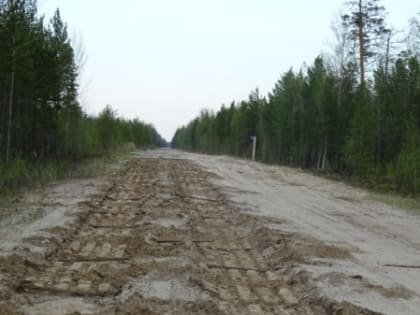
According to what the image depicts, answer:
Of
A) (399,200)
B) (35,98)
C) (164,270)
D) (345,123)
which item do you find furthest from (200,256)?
(345,123)

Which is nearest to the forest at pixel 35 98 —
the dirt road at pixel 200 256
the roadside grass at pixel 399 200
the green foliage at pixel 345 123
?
the dirt road at pixel 200 256

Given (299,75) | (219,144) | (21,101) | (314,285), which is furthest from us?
(219,144)

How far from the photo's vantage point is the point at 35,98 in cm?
2473

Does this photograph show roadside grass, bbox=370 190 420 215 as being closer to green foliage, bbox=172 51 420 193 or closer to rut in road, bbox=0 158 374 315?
green foliage, bbox=172 51 420 193

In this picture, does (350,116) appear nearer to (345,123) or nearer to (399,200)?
(345,123)

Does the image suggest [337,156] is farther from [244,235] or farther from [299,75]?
[244,235]

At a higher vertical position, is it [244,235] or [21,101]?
[21,101]

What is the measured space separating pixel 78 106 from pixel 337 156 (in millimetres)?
16643

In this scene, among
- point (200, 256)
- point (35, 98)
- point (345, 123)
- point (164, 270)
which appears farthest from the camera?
point (345, 123)

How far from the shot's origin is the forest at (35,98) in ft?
61.0

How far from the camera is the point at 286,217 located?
10.6 m

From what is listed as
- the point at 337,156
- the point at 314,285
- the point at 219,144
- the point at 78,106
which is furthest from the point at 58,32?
the point at 219,144

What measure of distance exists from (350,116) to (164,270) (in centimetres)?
2444

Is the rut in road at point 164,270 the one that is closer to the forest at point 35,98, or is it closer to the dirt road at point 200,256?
the dirt road at point 200,256
